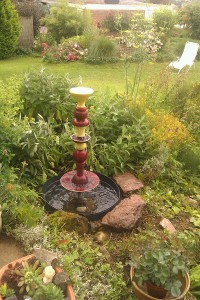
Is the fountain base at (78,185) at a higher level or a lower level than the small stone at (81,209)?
higher

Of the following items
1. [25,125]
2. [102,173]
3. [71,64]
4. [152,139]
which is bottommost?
[71,64]

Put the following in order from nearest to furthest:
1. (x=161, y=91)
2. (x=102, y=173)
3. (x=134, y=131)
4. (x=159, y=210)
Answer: (x=159, y=210)
(x=102, y=173)
(x=134, y=131)
(x=161, y=91)

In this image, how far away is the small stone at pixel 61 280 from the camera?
2.60 m

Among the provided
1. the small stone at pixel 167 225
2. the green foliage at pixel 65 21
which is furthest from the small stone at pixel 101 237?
the green foliage at pixel 65 21

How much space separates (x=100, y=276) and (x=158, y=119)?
252cm

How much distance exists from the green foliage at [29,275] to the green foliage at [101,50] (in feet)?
30.0

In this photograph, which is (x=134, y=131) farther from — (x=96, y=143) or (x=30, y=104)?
(x=30, y=104)

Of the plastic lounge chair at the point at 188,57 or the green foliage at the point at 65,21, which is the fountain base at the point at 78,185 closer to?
the plastic lounge chair at the point at 188,57

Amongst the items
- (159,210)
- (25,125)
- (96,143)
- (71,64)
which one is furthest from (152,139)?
(71,64)

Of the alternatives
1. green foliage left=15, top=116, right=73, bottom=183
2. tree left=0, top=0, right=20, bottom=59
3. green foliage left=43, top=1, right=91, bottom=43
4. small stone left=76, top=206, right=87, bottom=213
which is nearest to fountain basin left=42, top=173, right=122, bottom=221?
small stone left=76, top=206, right=87, bottom=213

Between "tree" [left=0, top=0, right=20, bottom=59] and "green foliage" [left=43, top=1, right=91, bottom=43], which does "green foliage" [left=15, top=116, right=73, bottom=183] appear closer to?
"tree" [left=0, top=0, right=20, bottom=59]

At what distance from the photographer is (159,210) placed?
4223 mm

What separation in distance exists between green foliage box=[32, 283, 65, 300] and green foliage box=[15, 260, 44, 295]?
75 millimetres

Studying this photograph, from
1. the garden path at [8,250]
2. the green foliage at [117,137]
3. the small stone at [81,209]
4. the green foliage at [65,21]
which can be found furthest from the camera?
the green foliage at [65,21]
